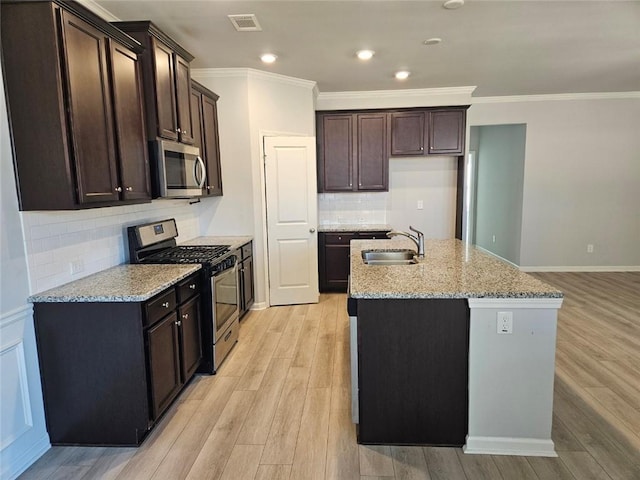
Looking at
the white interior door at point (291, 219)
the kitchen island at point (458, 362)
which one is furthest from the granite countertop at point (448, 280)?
the white interior door at point (291, 219)

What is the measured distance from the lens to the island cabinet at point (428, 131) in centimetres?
529

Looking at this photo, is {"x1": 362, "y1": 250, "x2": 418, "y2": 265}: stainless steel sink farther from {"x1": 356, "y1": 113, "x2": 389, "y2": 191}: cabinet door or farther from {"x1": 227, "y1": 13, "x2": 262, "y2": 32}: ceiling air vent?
{"x1": 356, "y1": 113, "x2": 389, "y2": 191}: cabinet door

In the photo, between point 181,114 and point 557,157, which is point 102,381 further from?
point 557,157

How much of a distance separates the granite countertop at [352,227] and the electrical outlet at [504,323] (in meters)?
3.16

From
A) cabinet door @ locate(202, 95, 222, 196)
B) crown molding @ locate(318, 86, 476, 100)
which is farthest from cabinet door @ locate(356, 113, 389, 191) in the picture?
cabinet door @ locate(202, 95, 222, 196)

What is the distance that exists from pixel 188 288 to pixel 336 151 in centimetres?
329

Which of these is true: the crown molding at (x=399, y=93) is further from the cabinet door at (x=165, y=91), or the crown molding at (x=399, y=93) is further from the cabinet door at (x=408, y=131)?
the cabinet door at (x=165, y=91)

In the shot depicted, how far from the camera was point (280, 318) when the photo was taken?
429 centimetres

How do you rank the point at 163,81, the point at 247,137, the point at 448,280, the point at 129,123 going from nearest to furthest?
1. the point at 448,280
2. the point at 129,123
3. the point at 163,81
4. the point at 247,137

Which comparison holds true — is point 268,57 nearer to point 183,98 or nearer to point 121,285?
point 183,98

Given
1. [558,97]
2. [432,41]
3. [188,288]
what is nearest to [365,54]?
[432,41]

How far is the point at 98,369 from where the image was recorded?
7.10ft

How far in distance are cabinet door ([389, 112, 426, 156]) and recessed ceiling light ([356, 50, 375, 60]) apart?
62.3 inches

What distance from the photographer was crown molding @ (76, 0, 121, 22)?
2562 millimetres
